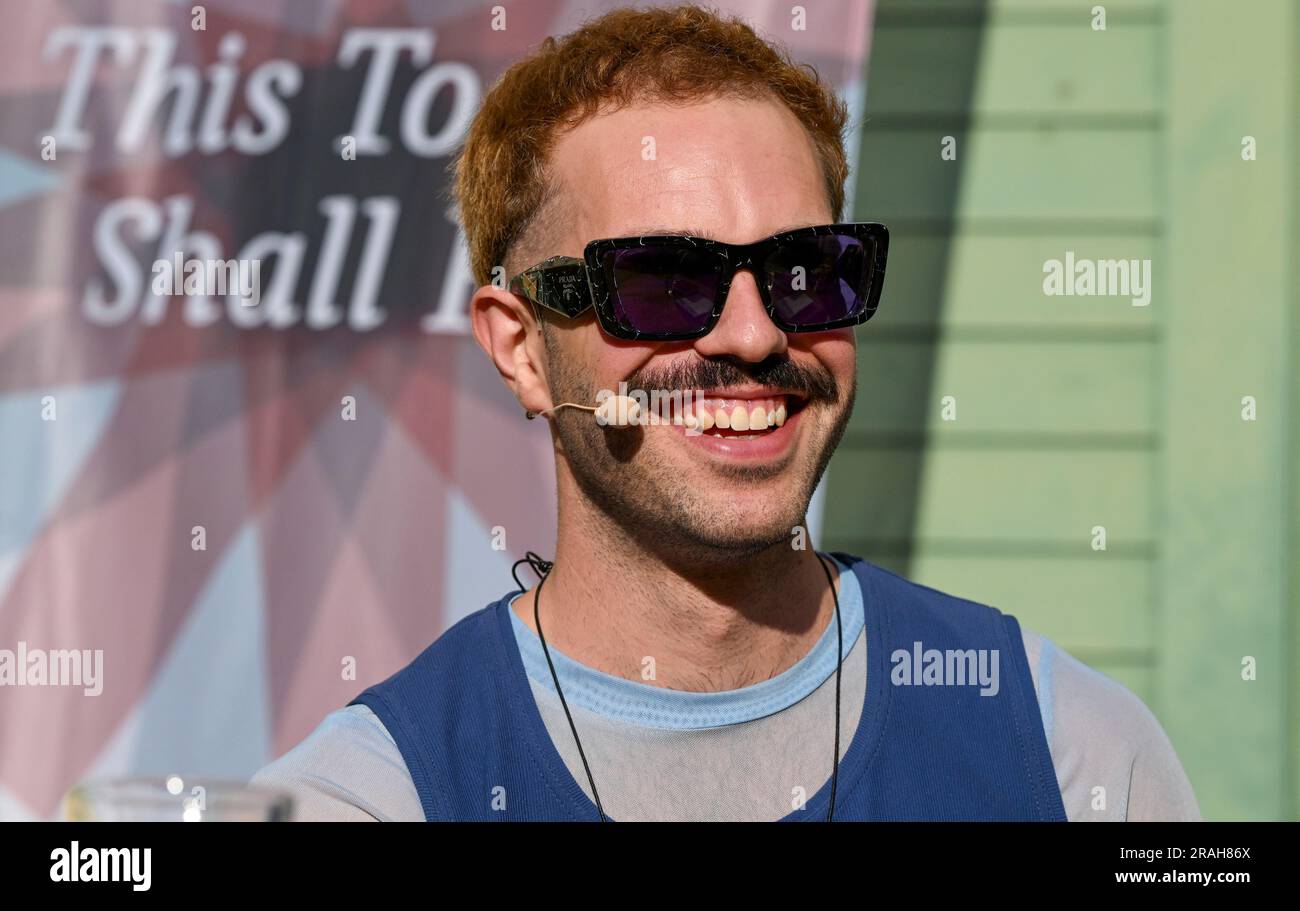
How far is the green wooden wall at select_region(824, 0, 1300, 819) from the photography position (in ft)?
10.9

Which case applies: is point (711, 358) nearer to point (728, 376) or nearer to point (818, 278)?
point (728, 376)

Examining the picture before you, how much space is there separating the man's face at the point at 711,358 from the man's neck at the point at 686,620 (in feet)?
0.26

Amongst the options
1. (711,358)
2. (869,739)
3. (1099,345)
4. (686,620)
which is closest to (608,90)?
(711,358)

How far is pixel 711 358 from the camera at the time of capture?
6.25ft

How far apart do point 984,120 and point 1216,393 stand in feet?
3.29

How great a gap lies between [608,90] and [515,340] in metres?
0.47

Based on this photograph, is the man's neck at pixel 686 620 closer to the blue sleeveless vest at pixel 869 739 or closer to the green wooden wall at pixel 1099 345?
the blue sleeveless vest at pixel 869 739

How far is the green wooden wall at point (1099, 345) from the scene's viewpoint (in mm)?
3334

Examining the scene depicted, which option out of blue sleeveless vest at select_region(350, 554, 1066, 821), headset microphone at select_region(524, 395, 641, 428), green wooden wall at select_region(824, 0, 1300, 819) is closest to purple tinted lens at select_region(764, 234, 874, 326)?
headset microphone at select_region(524, 395, 641, 428)

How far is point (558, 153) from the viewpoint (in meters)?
2.07

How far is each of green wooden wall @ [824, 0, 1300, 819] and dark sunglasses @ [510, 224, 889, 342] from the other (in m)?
1.51

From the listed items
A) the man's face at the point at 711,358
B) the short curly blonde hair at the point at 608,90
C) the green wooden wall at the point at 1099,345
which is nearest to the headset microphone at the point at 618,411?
the man's face at the point at 711,358
